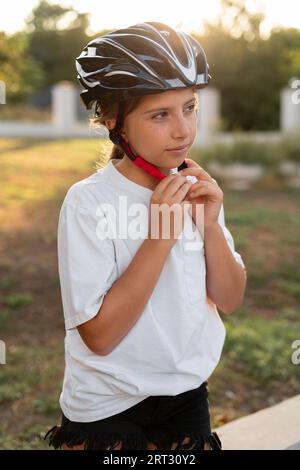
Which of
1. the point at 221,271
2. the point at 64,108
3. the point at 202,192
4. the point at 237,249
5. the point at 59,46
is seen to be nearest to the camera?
the point at 202,192

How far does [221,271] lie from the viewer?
2381mm

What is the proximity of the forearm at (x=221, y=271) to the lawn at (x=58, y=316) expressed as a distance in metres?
0.50

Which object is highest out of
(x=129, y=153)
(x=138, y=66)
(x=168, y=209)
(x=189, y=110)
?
(x=138, y=66)

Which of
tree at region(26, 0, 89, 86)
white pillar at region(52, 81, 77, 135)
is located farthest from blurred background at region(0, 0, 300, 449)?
tree at region(26, 0, 89, 86)

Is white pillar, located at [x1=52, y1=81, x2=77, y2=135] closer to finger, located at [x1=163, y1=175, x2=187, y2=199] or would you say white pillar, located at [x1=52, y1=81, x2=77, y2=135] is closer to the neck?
the neck

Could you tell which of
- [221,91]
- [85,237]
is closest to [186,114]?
[85,237]

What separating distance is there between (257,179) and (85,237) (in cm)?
1214

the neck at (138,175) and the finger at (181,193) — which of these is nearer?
the finger at (181,193)

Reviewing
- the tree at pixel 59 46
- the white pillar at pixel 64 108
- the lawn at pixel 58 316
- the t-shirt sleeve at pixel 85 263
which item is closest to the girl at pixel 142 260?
the t-shirt sleeve at pixel 85 263

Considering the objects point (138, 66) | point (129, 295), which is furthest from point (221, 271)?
point (138, 66)

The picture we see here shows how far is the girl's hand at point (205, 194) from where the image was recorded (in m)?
2.28

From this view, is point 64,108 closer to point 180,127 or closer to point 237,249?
point 237,249

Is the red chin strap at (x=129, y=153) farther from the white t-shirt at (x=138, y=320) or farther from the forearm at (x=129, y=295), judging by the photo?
the forearm at (x=129, y=295)

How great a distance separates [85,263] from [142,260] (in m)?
0.15
